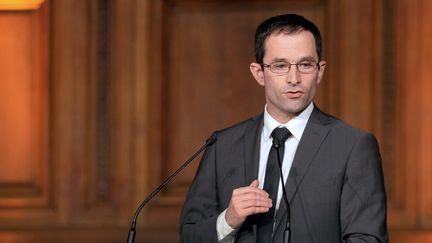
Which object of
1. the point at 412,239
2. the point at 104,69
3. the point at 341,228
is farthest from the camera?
the point at 104,69

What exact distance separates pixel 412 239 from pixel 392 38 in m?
0.83

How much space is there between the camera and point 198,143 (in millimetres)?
4680

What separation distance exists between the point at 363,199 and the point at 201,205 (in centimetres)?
40

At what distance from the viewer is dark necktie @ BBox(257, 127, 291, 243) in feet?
8.04

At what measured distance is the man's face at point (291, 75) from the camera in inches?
97.0

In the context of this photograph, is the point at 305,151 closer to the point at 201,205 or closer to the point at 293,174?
the point at 293,174

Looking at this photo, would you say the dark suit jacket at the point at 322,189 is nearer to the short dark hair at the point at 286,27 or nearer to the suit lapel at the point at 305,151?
the suit lapel at the point at 305,151

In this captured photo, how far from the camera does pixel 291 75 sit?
2.46 metres

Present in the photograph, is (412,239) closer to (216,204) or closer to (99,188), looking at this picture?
(99,188)

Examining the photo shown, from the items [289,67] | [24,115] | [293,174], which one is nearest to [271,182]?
[293,174]

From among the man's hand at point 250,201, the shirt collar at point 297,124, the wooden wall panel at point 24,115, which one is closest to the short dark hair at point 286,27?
the shirt collar at point 297,124

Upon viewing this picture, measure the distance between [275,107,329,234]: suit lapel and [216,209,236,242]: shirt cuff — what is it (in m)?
0.11

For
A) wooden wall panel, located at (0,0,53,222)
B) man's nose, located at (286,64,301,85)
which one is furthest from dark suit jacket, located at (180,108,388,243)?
wooden wall panel, located at (0,0,53,222)

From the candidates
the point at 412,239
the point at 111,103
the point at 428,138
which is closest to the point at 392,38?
the point at 428,138
